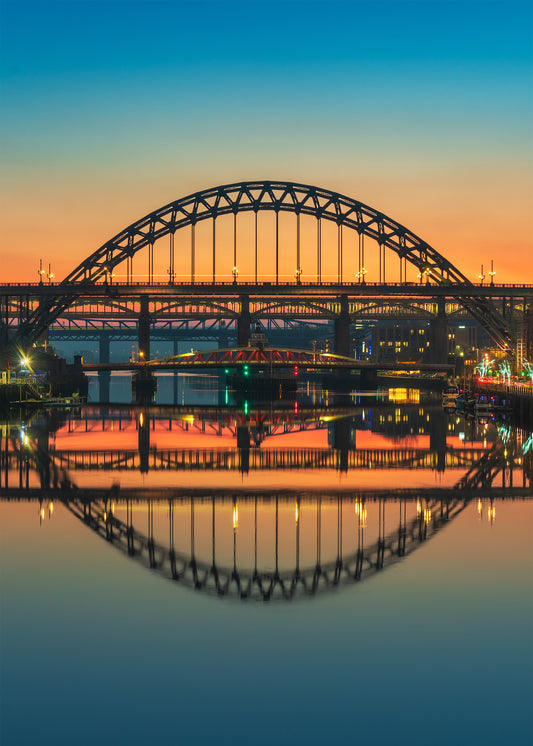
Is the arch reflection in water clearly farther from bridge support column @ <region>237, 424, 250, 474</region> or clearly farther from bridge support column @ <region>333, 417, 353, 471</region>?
bridge support column @ <region>333, 417, 353, 471</region>

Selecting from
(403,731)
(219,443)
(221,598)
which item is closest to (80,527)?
(221,598)

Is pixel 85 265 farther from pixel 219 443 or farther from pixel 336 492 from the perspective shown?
pixel 336 492

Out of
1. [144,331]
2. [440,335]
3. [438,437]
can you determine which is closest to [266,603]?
[438,437]

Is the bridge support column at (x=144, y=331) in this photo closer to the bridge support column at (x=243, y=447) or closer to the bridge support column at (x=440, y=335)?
the bridge support column at (x=440, y=335)

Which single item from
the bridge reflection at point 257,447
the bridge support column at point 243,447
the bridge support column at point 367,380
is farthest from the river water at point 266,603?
the bridge support column at point 367,380

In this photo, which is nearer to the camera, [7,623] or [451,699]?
[451,699]

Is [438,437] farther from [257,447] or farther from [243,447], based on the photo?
[243,447]
